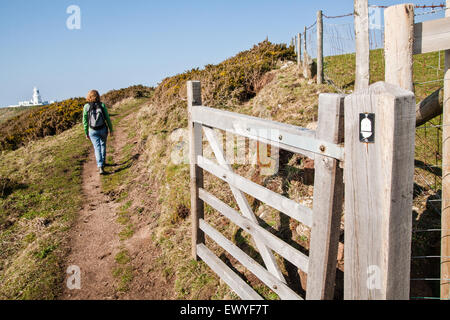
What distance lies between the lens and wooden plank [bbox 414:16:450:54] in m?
2.21

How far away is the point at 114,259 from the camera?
192 inches

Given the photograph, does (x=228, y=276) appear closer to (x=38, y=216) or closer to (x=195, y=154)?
(x=195, y=154)

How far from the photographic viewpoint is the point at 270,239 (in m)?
2.75

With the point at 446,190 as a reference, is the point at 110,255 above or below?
below

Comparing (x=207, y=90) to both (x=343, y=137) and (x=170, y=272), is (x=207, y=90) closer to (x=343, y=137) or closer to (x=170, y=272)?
(x=170, y=272)

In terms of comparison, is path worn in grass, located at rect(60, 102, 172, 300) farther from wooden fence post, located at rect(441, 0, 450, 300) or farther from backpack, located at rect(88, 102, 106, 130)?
wooden fence post, located at rect(441, 0, 450, 300)

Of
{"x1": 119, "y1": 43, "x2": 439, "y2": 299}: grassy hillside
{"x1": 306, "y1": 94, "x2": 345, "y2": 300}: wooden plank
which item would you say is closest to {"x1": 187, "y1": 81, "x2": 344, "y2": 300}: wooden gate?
{"x1": 306, "y1": 94, "x2": 345, "y2": 300}: wooden plank

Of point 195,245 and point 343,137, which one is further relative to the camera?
point 195,245

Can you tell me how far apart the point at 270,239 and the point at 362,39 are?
3713 mm

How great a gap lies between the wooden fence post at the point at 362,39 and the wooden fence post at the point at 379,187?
333 cm

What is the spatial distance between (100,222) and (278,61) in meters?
9.01

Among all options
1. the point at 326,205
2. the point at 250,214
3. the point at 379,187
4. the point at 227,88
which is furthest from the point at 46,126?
the point at 379,187
